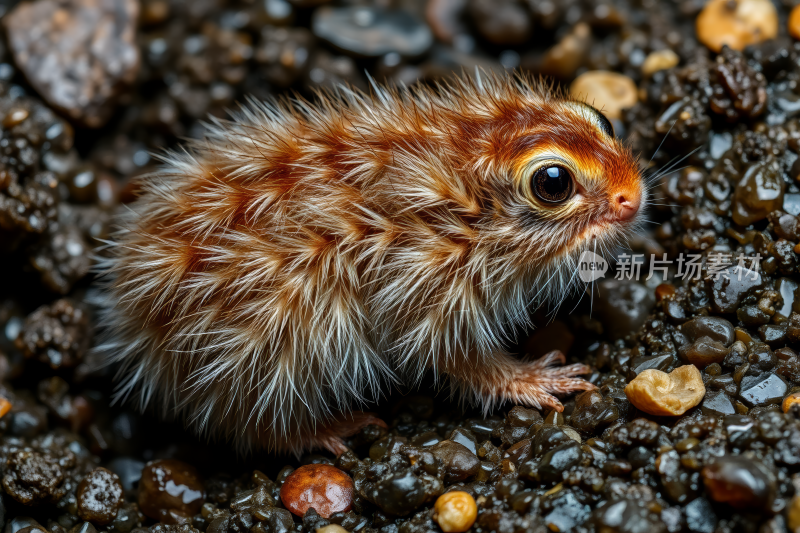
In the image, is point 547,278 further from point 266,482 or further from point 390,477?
point 266,482

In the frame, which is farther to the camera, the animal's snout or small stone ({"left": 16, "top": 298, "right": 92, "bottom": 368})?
small stone ({"left": 16, "top": 298, "right": 92, "bottom": 368})

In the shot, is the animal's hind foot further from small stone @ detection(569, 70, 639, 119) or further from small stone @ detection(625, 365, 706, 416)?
small stone @ detection(569, 70, 639, 119)

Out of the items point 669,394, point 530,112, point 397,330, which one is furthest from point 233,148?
point 669,394

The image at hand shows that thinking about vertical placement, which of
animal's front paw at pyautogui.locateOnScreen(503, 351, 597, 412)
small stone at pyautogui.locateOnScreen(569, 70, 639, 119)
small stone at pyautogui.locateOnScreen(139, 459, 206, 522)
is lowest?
small stone at pyautogui.locateOnScreen(139, 459, 206, 522)

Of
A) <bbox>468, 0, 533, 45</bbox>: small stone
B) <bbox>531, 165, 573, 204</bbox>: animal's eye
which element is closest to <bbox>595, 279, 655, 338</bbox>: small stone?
<bbox>531, 165, 573, 204</bbox>: animal's eye

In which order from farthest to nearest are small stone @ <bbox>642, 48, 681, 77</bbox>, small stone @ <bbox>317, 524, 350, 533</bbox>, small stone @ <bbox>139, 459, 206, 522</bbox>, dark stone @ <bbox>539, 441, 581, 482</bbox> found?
1. small stone @ <bbox>642, 48, 681, 77</bbox>
2. small stone @ <bbox>139, 459, 206, 522</bbox>
3. small stone @ <bbox>317, 524, 350, 533</bbox>
4. dark stone @ <bbox>539, 441, 581, 482</bbox>

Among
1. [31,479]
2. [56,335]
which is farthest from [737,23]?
[31,479]

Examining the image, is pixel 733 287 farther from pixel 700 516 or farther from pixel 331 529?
pixel 331 529
